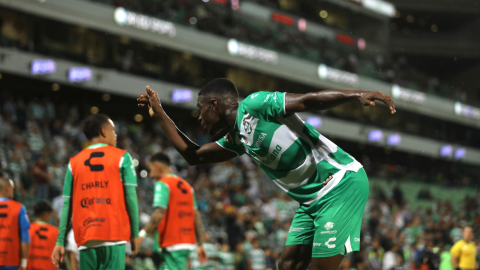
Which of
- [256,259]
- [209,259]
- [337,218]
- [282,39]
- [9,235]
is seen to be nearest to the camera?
[337,218]

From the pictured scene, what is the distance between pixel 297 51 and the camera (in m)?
33.0

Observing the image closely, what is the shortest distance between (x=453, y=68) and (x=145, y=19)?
37.7 metres

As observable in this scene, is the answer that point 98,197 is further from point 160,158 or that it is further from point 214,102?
point 160,158

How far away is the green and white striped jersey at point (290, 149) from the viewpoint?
3.77 meters

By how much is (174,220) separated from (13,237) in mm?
1994

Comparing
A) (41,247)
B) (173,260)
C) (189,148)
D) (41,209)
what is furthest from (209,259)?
(189,148)

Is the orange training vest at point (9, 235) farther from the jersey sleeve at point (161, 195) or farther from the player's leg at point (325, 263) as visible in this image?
the player's leg at point (325, 263)

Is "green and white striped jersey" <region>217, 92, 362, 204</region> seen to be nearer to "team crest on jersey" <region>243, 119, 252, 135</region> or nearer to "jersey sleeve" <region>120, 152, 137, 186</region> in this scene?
"team crest on jersey" <region>243, 119, 252, 135</region>

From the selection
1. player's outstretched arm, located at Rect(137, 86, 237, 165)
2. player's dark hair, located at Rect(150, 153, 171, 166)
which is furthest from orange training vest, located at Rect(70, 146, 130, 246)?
player's dark hair, located at Rect(150, 153, 171, 166)

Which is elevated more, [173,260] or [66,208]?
[66,208]

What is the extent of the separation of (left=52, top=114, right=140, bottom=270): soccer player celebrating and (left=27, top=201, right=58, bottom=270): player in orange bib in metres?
1.85

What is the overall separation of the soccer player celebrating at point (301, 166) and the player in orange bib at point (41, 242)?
3.54m

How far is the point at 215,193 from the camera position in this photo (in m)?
18.0

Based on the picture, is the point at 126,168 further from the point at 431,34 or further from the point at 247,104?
the point at 431,34
